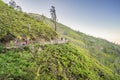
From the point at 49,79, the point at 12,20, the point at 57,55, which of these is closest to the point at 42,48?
the point at 57,55

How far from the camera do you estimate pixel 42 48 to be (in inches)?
2096

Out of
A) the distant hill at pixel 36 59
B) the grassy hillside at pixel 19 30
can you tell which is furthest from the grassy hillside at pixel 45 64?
the grassy hillside at pixel 19 30

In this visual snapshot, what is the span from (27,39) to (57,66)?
40.4ft

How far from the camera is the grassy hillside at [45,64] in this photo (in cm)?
3681

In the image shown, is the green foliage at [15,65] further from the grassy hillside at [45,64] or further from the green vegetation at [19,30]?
the green vegetation at [19,30]

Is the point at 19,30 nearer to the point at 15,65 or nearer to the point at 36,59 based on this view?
the point at 36,59

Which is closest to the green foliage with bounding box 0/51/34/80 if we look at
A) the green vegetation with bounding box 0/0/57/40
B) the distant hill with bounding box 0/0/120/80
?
the distant hill with bounding box 0/0/120/80

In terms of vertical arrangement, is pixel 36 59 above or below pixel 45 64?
above

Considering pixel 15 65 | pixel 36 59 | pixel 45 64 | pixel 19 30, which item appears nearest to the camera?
pixel 15 65

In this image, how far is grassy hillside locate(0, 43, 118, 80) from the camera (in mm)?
36809

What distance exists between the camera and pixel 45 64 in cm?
4647

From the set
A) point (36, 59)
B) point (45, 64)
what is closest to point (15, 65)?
point (36, 59)

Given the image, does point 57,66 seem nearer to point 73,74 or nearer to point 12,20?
point 73,74

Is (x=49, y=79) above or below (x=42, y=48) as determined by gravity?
below
